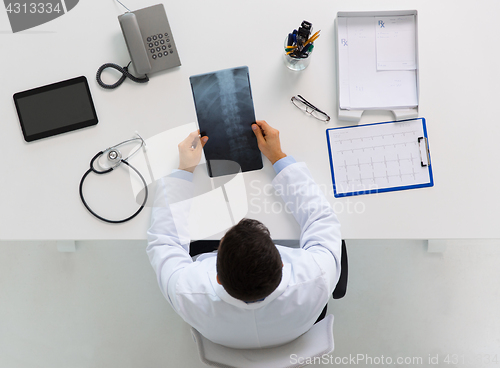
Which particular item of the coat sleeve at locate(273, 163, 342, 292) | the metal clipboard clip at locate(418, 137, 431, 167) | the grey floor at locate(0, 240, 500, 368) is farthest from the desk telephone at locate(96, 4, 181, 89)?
the grey floor at locate(0, 240, 500, 368)

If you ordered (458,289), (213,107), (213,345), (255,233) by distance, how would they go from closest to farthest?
(255,233) → (213,345) → (213,107) → (458,289)

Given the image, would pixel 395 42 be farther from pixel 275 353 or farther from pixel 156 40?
pixel 275 353

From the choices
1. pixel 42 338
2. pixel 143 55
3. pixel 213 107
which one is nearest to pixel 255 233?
pixel 213 107

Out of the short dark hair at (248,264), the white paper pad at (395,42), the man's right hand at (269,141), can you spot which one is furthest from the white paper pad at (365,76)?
the short dark hair at (248,264)

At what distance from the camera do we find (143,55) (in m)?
1.09

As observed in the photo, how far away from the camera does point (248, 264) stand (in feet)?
2.43

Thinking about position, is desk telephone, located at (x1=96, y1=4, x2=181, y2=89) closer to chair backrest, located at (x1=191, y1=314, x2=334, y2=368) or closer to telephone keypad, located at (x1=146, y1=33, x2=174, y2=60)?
telephone keypad, located at (x1=146, y1=33, x2=174, y2=60)

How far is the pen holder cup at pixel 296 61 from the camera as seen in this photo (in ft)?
3.54

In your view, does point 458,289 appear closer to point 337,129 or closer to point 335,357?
point 335,357

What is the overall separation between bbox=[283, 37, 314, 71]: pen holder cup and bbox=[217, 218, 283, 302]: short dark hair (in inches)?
22.6

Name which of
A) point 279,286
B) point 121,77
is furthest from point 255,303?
point 121,77

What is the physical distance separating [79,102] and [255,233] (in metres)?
Result: 0.75

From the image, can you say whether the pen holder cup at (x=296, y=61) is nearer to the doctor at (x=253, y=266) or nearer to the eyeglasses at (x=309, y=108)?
the eyeglasses at (x=309, y=108)

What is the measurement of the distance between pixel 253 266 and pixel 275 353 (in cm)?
34
